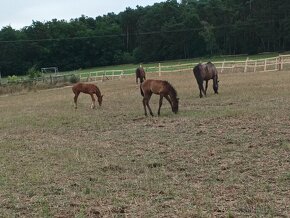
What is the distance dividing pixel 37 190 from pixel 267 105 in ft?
31.5

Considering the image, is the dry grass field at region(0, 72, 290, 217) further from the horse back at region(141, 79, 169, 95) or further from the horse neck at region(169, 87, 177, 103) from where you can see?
the horse back at region(141, 79, 169, 95)

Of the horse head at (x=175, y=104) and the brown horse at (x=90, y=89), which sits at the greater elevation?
the brown horse at (x=90, y=89)

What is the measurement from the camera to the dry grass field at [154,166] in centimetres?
532

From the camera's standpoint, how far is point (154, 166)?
293 inches

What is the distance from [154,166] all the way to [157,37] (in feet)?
308

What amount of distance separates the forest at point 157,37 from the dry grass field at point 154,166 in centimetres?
7039

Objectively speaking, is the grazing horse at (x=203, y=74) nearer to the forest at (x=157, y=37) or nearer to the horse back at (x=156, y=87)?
the horse back at (x=156, y=87)

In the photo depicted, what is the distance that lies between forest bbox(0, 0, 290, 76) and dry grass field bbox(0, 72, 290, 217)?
70.4m

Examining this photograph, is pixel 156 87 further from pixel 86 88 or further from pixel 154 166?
pixel 154 166

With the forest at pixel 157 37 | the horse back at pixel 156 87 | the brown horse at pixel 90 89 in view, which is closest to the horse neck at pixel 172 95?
the horse back at pixel 156 87

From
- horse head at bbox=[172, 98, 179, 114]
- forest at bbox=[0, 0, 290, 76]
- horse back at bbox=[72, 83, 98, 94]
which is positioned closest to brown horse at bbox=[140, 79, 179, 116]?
horse head at bbox=[172, 98, 179, 114]

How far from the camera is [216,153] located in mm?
7922

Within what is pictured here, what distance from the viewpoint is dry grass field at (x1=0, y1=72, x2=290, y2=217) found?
5316 millimetres

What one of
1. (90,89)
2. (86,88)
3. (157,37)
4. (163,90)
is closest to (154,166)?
(163,90)
